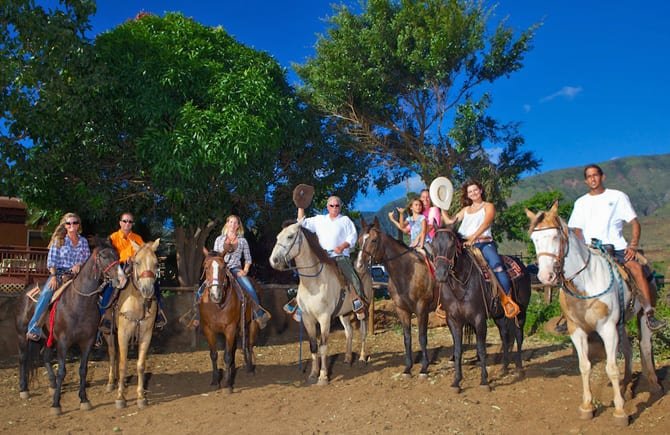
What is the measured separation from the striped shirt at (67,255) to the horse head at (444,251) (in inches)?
212

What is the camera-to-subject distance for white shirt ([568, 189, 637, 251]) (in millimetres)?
7078

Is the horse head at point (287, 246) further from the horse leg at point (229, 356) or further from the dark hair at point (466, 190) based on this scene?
the dark hair at point (466, 190)

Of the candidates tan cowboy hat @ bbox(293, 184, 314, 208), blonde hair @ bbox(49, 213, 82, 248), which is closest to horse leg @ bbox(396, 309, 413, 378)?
tan cowboy hat @ bbox(293, 184, 314, 208)

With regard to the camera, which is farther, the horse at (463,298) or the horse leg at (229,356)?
the horse leg at (229,356)

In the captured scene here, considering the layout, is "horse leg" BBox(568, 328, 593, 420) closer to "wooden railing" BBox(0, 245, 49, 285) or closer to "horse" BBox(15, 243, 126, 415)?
"horse" BBox(15, 243, 126, 415)

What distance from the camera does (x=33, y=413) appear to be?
→ 7930 millimetres

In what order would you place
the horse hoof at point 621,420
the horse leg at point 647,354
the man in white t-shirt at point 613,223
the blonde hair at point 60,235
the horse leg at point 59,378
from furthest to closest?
the blonde hair at point 60,235 < the horse leg at point 59,378 < the horse leg at point 647,354 < the man in white t-shirt at point 613,223 < the horse hoof at point 621,420

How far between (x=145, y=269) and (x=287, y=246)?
2220 millimetres

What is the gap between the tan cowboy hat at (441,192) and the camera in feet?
32.0

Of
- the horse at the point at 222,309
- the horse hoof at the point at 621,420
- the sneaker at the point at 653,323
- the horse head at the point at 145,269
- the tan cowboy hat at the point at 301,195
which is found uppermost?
the tan cowboy hat at the point at 301,195

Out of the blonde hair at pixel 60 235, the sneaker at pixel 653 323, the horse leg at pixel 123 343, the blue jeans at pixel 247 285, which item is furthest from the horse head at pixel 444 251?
the blonde hair at pixel 60 235

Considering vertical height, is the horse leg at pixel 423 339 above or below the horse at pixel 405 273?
below

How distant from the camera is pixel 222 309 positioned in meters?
8.84

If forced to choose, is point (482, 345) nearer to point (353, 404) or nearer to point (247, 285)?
point (353, 404)
